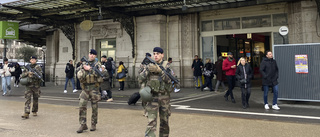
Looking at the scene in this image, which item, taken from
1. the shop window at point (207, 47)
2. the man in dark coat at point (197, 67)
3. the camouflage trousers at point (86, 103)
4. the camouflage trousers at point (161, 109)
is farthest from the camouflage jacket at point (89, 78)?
the shop window at point (207, 47)

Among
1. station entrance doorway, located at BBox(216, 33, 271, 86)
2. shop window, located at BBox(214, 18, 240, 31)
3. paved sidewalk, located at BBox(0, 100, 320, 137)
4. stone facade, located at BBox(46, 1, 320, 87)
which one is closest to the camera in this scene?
paved sidewalk, located at BBox(0, 100, 320, 137)

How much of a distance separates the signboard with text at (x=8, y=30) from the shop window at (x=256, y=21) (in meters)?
16.1

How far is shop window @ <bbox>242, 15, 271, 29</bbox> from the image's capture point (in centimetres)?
1284

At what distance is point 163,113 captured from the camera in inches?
150

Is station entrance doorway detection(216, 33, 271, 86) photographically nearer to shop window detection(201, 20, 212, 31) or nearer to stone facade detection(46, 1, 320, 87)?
shop window detection(201, 20, 212, 31)

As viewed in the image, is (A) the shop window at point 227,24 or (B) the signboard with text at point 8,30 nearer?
(A) the shop window at point 227,24

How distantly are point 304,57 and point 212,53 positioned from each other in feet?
22.3

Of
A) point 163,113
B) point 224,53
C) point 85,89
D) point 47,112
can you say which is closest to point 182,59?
point 224,53

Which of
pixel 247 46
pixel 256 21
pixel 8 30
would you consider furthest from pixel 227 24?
pixel 8 30

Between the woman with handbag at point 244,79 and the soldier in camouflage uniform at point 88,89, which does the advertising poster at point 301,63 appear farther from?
the soldier in camouflage uniform at point 88,89

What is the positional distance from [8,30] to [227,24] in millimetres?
15383

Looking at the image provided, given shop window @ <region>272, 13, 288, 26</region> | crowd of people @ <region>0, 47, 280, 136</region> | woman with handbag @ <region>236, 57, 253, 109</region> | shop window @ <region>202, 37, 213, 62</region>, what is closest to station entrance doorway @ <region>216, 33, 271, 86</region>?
shop window @ <region>202, 37, 213, 62</region>

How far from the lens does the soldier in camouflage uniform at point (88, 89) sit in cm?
500

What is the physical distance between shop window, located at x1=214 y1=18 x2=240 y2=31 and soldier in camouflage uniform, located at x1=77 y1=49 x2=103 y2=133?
1041cm
